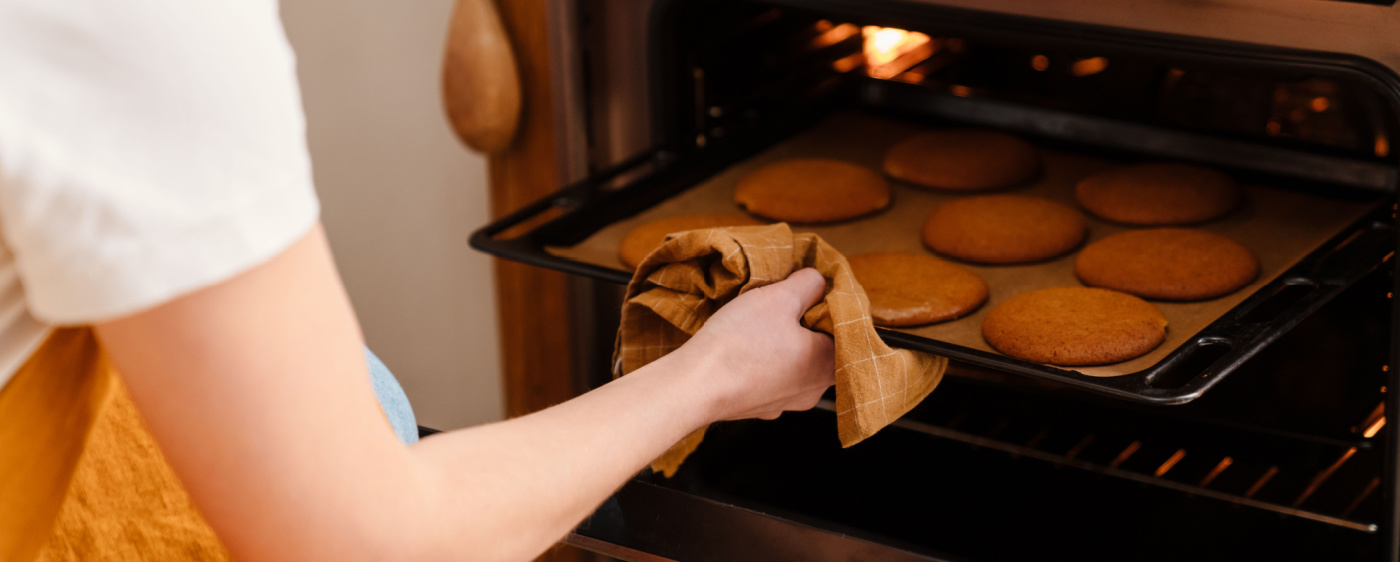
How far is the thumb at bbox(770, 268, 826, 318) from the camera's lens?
82 centimetres

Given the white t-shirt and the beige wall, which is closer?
the white t-shirt

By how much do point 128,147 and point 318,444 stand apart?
0.15 m

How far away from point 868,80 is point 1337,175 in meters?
0.55

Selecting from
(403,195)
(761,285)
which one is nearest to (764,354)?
(761,285)

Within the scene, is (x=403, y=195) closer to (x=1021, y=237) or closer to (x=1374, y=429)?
(x=1021, y=237)

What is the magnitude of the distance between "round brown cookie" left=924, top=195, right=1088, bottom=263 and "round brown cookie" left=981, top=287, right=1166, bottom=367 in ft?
0.42

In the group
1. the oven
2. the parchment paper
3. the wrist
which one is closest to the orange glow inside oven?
the oven

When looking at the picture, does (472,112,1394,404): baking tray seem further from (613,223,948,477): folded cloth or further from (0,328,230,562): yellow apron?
(0,328,230,562): yellow apron

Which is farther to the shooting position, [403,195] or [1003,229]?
[403,195]

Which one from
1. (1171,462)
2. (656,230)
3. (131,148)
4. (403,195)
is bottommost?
(1171,462)

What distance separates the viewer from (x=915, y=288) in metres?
1.00

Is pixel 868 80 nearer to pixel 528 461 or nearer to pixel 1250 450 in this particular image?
pixel 1250 450

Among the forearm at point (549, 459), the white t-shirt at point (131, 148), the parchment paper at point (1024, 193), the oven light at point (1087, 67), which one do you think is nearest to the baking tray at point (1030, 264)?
the parchment paper at point (1024, 193)

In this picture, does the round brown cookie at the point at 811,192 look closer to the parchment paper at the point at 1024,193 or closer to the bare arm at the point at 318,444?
the parchment paper at the point at 1024,193
